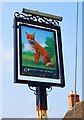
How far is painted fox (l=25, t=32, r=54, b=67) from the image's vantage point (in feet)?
45.8

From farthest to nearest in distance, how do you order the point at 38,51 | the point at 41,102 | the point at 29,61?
the point at 38,51, the point at 29,61, the point at 41,102

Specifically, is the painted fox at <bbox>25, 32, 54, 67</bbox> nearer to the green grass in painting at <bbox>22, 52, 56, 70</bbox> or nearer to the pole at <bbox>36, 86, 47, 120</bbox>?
the green grass in painting at <bbox>22, 52, 56, 70</bbox>

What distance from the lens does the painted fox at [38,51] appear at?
45.8ft

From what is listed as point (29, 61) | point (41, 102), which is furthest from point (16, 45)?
point (41, 102)

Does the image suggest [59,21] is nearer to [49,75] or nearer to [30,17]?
[30,17]

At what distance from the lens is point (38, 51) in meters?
14.0

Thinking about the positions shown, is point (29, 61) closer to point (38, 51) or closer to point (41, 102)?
point (38, 51)

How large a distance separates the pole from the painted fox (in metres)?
1.08

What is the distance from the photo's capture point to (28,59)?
13.8 meters

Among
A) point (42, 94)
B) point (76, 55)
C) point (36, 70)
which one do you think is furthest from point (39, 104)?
point (76, 55)

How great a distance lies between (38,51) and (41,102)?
199 centimetres

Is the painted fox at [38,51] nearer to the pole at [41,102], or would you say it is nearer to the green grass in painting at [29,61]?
the green grass in painting at [29,61]

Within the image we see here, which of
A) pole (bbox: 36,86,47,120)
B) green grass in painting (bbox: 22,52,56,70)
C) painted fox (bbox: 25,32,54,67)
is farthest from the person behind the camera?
painted fox (bbox: 25,32,54,67)

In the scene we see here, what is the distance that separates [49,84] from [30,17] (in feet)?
8.84
